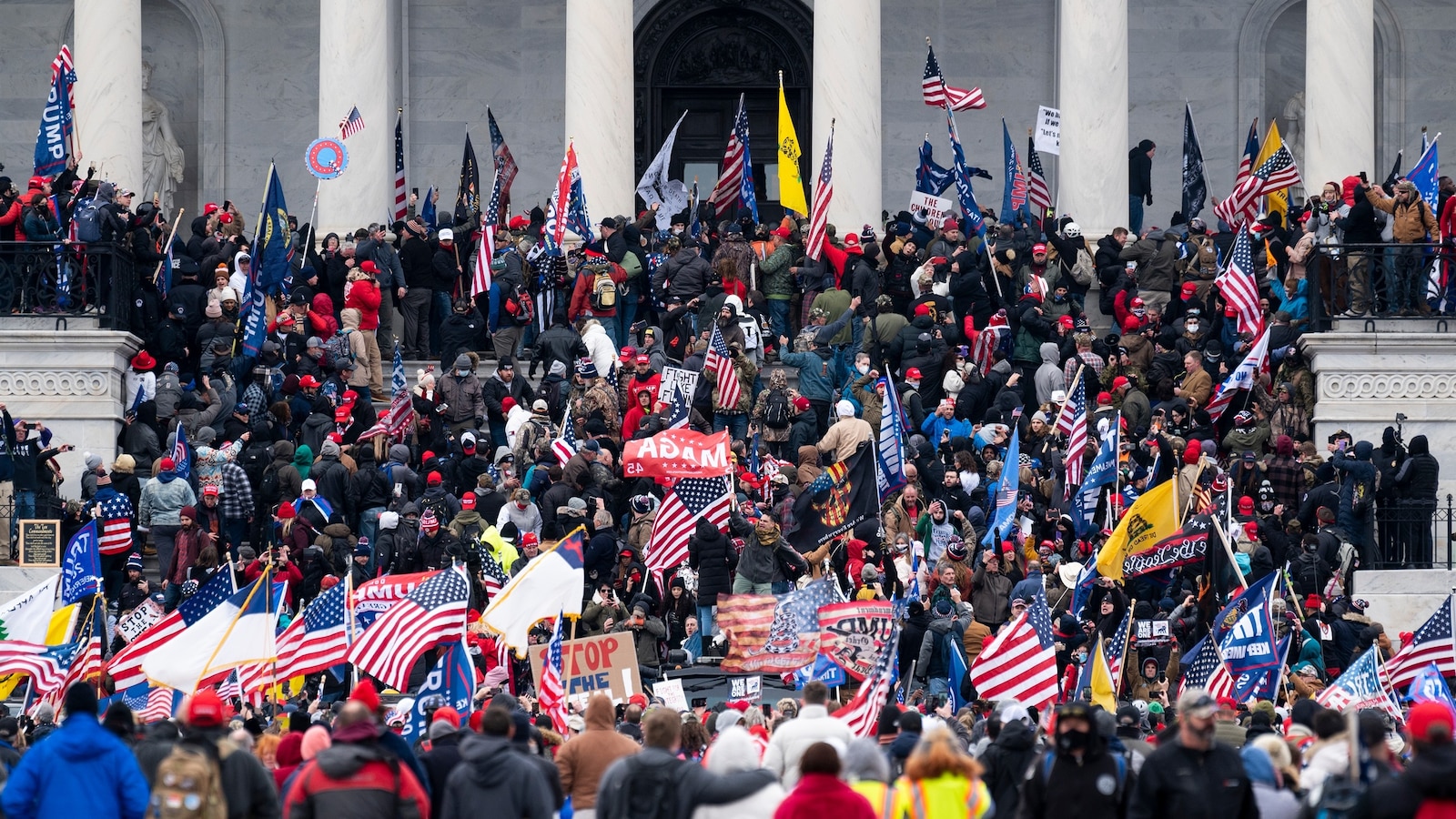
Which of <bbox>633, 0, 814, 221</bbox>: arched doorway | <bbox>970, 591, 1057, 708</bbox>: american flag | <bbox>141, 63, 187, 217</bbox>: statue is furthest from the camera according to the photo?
<bbox>633, 0, 814, 221</bbox>: arched doorway

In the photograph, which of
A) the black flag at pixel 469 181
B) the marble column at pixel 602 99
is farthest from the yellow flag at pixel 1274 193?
the black flag at pixel 469 181

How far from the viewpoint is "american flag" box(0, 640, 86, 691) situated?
24906 mm

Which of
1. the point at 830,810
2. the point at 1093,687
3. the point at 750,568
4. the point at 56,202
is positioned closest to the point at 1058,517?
the point at 750,568

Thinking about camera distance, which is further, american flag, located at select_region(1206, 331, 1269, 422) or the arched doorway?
the arched doorway

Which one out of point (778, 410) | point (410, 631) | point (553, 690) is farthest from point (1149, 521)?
point (410, 631)

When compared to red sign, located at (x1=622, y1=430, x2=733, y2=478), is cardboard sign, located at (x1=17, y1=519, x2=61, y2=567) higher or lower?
lower

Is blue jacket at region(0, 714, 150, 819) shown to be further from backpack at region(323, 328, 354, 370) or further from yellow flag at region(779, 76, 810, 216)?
yellow flag at region(779, 76, 810, 216)

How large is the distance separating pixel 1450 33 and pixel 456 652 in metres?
30.0

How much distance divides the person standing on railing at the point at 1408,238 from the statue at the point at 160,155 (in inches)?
827

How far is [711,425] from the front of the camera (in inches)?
1321

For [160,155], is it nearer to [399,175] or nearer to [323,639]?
[399,175]

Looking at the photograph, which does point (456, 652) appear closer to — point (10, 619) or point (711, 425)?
point (10, 619)

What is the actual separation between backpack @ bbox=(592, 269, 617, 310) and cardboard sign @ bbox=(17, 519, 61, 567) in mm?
8023

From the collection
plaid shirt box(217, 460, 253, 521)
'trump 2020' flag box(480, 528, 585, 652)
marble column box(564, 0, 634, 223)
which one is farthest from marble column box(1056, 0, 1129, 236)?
'trump 2020' flag box(480, 528, 585, 652)
